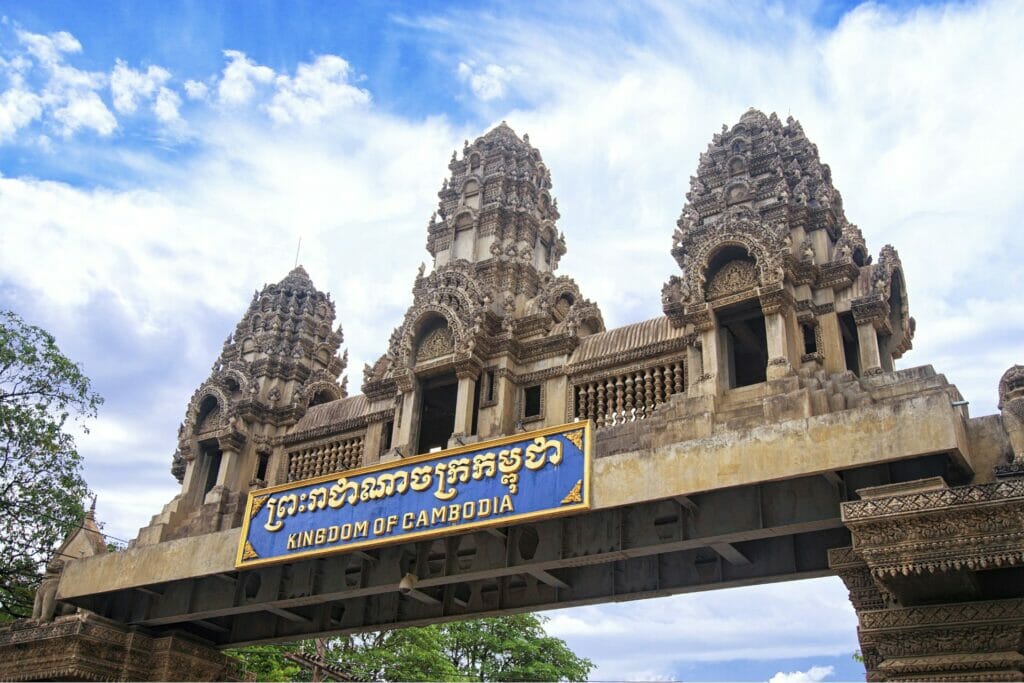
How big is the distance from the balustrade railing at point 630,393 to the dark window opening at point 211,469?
37.4 feet

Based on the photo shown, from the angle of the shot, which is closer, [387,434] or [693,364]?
[693,364]

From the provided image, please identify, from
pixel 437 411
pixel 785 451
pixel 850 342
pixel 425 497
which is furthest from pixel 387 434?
pixel 785 451

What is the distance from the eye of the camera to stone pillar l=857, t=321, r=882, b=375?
18.8 metres

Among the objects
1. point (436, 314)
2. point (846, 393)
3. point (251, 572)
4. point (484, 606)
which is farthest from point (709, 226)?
point (251, 572)

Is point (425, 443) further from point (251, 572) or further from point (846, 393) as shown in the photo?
point (846, 393)

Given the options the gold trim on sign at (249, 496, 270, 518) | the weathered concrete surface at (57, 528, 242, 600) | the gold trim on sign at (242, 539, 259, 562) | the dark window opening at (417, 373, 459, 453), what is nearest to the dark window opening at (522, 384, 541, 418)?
the dark window opening at (417, 373, 459, 453)

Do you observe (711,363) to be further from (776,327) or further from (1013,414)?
(1013,414)

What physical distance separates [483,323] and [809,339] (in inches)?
294

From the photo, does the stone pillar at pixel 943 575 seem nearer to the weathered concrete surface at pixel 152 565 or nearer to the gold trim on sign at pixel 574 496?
the gold trim on sign at pixel 574 496

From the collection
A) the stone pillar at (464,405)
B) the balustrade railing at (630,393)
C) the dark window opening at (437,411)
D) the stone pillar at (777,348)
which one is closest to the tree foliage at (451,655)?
the dark window opening at (437,411)

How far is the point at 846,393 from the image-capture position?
58.0 feet

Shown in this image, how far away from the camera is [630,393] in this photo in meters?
20.9

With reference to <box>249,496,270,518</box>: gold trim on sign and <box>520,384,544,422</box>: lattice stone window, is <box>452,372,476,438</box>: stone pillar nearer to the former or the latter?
<box>520,384,544,422</box>: lattice stone window

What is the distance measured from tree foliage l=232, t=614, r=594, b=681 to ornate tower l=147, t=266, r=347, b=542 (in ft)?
29.5
